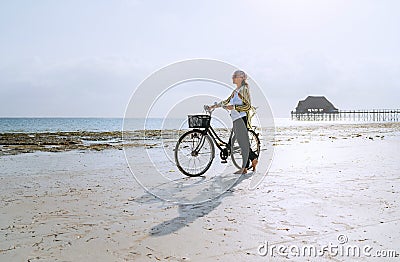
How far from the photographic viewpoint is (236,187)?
589 centimetres


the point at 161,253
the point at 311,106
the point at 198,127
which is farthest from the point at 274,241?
the point at 311,106

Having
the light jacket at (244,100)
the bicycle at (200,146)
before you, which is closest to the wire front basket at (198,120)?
the bicycle at (200,146)

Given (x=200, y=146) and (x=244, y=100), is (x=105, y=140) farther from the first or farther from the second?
(x=244, y=100)

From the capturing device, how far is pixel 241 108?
23.4 ft

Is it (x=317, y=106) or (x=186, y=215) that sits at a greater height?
(x=317, y=106)

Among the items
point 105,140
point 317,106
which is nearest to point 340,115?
point 317,106

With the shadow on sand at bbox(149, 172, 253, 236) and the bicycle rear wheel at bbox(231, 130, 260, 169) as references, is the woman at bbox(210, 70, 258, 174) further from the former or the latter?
the shadow on sand at bbox(149, 172, 253, 236)

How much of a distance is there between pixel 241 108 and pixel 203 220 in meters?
3.53

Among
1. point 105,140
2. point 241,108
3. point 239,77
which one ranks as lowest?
point 105,140

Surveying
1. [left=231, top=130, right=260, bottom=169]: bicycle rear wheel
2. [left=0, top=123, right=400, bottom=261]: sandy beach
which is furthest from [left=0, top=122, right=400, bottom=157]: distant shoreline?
[left=0, top=123, right=400, bottom=261]: sandy beach

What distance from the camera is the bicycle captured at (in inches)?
280

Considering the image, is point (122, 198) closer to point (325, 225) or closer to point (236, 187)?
point (236, 187)

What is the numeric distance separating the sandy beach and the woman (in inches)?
33.0

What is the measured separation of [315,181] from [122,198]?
3136mm
